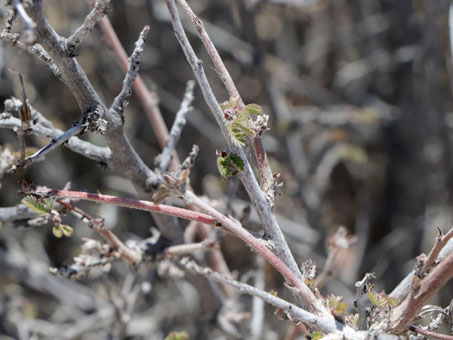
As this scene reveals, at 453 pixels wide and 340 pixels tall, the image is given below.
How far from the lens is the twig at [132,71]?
1.11 m

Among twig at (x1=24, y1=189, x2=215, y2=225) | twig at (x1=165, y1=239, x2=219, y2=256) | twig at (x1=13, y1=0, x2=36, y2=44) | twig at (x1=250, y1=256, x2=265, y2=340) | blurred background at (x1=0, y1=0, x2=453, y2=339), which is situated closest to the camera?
twig at (x1=13, y1=0, x2=36, y2=44)

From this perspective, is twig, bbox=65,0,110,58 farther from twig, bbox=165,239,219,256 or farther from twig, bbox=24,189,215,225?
twig, bbox=165,239,219,256

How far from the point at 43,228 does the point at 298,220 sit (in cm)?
167

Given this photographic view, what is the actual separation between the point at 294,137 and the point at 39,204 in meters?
2.00

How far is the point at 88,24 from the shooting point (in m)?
0.97

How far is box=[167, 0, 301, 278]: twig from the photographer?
1081 millimetres

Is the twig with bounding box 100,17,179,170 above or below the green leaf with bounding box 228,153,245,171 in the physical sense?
above

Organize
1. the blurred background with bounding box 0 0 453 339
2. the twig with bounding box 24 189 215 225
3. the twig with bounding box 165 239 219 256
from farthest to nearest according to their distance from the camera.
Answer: the blurred background with bounding box 0 0 453 339, the twig with bounding box 165 239 219 256, the twig with bounding box 24 189 215 225

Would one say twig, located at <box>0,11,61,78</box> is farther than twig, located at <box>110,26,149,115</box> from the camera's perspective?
No

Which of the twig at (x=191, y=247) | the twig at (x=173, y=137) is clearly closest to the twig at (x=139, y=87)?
the twig at (x=173, y=137)

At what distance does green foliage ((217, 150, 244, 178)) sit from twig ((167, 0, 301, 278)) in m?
0.02

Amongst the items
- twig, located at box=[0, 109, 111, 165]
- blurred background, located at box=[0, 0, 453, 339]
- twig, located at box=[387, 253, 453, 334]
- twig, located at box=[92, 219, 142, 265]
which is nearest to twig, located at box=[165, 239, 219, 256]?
twig, located at box=[92, 219, 142, 265]

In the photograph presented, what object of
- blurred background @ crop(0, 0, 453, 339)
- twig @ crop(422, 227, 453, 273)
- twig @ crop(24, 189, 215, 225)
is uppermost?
blurred background @ crop(0, 0, 453, 339)

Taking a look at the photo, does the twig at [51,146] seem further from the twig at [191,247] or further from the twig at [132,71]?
the twig at [191,247]
